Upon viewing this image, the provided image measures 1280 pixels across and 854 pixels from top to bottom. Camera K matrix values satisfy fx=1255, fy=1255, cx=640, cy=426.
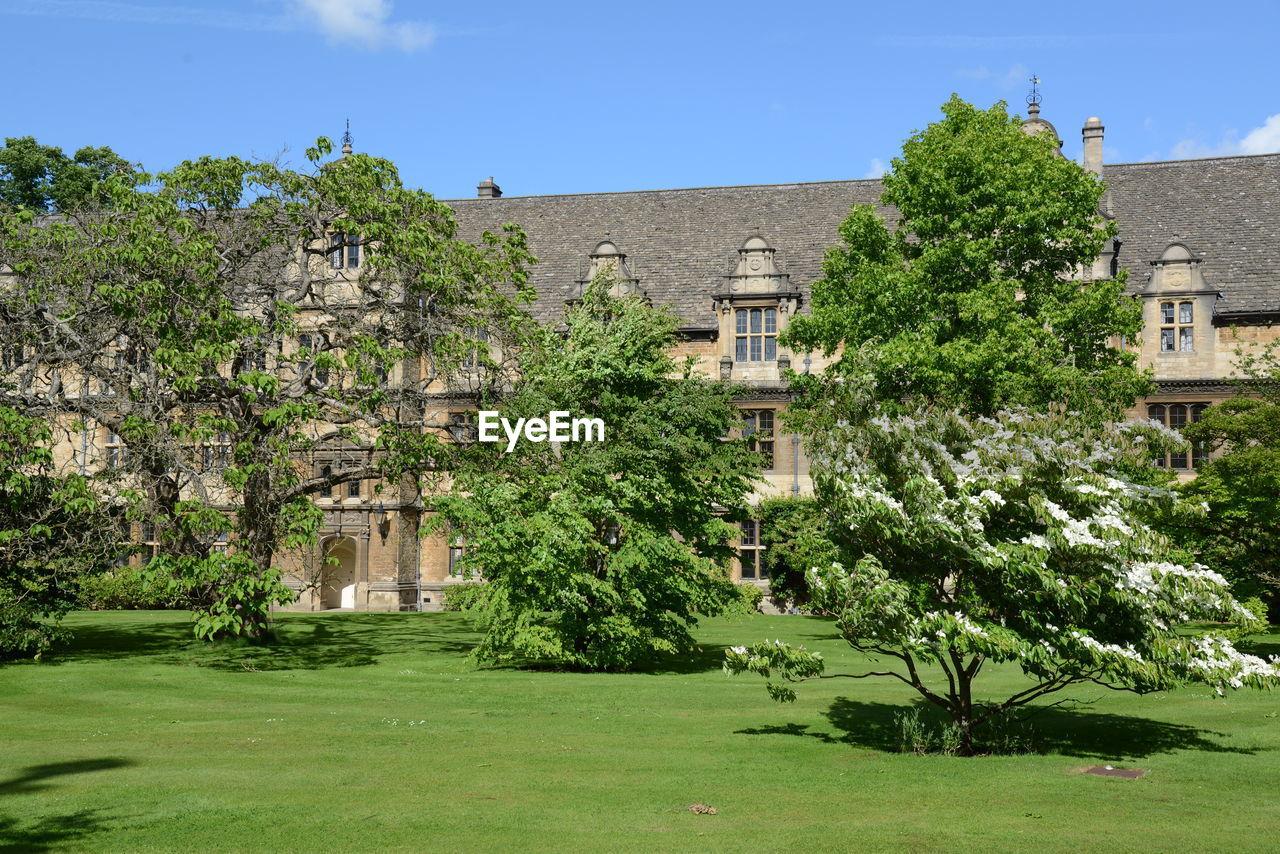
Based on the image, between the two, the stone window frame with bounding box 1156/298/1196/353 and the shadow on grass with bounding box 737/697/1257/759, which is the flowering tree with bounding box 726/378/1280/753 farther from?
the stone window frame with bounding box 1156/298/1196/353

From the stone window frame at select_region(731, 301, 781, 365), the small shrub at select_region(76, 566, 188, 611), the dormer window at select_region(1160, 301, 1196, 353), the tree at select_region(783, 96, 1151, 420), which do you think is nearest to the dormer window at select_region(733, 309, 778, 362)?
the stone window frame at select_region(731, 301, 781, 365)

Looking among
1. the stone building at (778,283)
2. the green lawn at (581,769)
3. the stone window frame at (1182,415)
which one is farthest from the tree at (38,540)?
the stone window frame at (1182,415)

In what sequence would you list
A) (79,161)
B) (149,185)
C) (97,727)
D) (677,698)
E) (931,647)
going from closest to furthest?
(931,647) < (97,727) < (677,698) < (149,185) < (79,161)

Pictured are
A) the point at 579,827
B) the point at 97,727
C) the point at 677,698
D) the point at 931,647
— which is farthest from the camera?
the point at 677,698

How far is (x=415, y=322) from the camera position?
29156mm

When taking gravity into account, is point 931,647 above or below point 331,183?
below

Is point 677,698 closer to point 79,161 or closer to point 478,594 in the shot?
point 478,594

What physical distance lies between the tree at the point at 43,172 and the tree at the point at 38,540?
3590 centimetres

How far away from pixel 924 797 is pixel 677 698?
28.5ft

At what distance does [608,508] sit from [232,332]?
8851 mm

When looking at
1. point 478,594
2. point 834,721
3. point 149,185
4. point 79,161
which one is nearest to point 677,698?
point 834,721

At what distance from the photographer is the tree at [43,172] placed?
5888cm

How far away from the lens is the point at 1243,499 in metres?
28.8

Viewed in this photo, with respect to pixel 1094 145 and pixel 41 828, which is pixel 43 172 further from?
pixel 41 828
